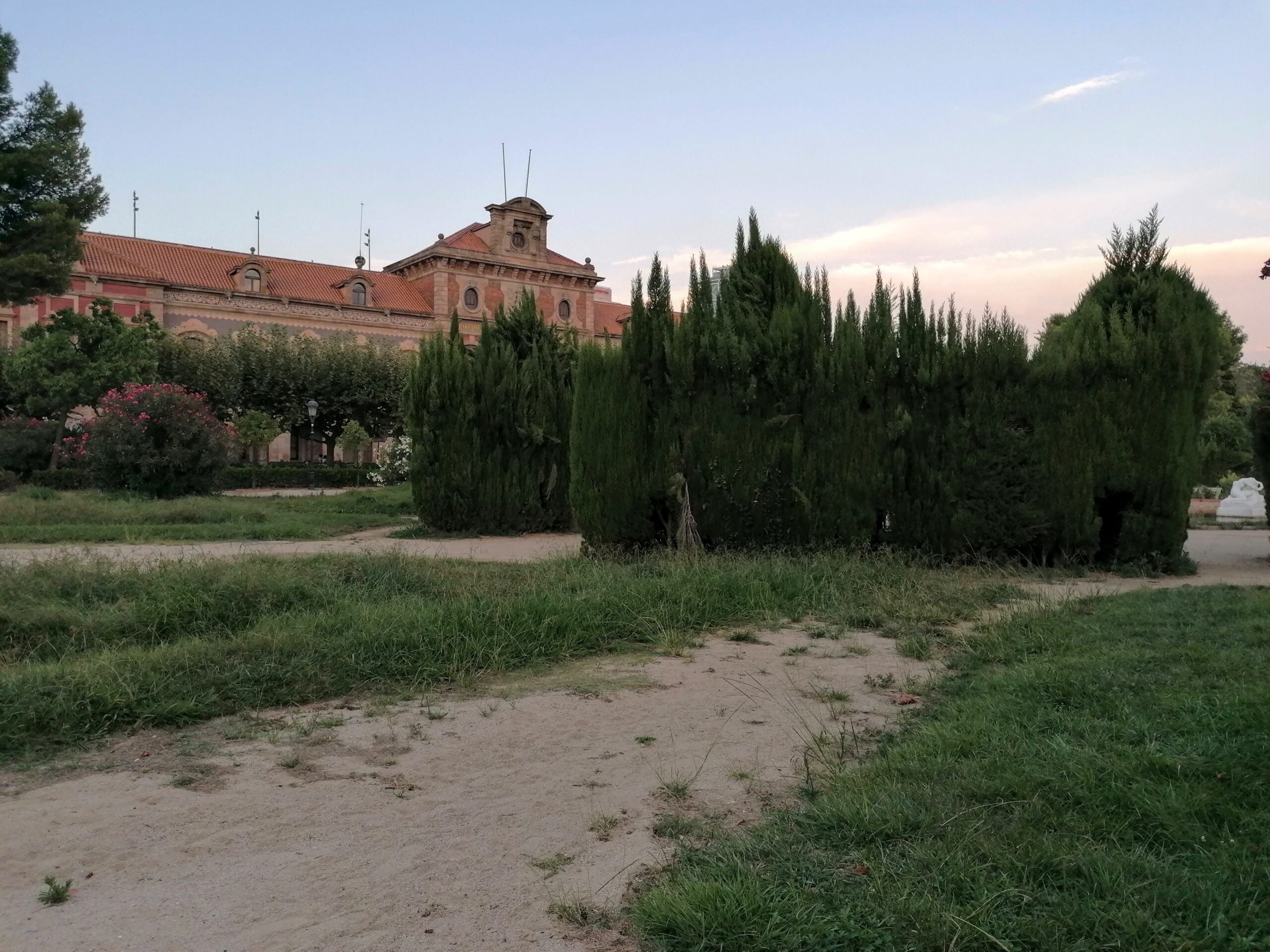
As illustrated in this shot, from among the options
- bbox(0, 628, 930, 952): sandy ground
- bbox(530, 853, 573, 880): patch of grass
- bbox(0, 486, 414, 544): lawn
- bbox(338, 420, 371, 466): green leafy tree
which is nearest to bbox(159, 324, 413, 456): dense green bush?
bbox(338, 420, 371, 466): green leafy tree

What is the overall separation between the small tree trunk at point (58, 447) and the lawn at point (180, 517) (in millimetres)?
6117

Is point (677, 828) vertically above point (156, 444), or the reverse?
point (156, 444)

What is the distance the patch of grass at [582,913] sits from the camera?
97.6 inches

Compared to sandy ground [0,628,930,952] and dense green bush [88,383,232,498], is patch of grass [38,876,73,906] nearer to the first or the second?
sandy ground [0,628,930,952]

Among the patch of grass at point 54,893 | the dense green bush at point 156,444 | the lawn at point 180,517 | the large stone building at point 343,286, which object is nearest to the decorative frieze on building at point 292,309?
the large stone building at point 343,286

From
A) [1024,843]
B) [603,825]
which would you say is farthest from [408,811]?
[1024,843]

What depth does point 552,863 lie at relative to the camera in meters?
2.85

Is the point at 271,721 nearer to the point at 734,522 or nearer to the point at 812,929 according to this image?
the point at 812,929

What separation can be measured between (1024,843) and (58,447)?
29.2 m

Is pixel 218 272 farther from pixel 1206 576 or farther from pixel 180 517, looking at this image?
pixel 1206 576

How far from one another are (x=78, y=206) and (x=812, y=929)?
31.1 metres

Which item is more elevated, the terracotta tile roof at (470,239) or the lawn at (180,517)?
the terracotta tile roof at (470,239)

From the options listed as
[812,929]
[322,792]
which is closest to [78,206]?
[322,792]

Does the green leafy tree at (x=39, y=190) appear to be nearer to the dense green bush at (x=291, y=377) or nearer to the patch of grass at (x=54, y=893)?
the dense green bush at (x=291, y=377)
